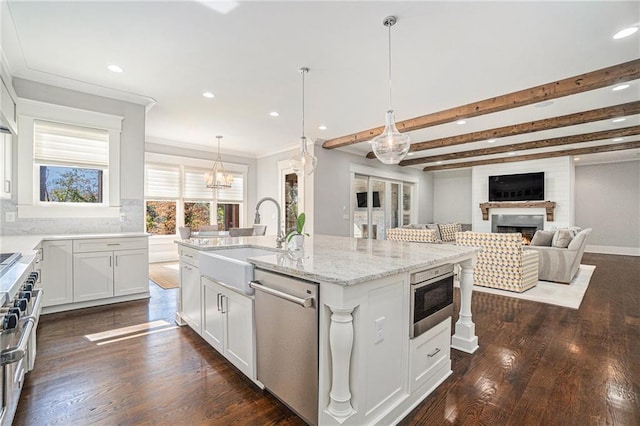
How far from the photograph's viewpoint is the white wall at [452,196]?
33.8ft

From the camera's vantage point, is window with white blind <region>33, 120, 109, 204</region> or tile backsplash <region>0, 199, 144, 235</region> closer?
tile backsplash <region>0, 199, 144, 235</region>

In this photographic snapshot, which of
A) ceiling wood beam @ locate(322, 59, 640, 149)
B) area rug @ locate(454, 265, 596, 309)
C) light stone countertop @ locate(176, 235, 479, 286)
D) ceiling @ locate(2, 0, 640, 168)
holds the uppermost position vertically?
ceiling @ locate(2, 0, 640, 168)

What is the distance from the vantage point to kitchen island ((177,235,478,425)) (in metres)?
1.42

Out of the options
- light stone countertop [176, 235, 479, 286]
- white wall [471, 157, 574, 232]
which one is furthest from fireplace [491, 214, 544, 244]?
light stone countertop [176, 235, 479, 286]

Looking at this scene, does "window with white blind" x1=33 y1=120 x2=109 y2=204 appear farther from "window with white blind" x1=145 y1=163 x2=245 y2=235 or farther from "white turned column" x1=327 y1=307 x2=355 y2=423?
"white turned column" x1=327 y1=307 x2=355 y2=423

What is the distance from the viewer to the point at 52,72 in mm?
3371

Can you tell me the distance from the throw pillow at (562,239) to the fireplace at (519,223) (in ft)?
11.1

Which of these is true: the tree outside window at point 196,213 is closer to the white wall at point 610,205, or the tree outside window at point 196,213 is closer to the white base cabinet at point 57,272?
the white base cabinet at point 57,272

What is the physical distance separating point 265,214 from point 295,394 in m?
6.34

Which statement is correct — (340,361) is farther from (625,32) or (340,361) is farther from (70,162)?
(70,162)

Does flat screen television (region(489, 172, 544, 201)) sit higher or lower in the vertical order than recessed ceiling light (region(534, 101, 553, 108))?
lower

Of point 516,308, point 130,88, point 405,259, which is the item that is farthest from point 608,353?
point 130,88

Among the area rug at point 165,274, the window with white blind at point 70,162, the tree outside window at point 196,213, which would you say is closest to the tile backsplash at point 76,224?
the window with white blind at point 70,162

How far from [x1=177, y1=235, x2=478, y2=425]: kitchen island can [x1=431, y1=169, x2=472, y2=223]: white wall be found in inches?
366
